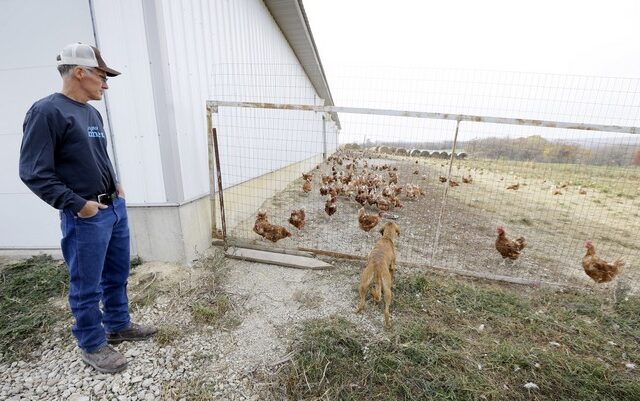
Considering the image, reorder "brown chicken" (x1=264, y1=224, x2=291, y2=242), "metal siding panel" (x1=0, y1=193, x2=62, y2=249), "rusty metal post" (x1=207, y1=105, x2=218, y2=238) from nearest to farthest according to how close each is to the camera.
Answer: "metal siding panel" (x1=0, y1=193, x2=62, y2=249)
"rusty metal post" (x1=207, y1=105, x2=218, y2=238)
"brown chicken" (x1=264, y1=224, x2=291, y2=242)

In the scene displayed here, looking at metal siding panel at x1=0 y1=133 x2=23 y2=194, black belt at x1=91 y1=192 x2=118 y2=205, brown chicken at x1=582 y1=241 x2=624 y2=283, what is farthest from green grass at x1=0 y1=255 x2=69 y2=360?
brown chicken at x1=582 y1=241 x2=624 y2=283

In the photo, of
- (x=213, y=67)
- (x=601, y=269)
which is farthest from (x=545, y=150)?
(x=213, y=67)

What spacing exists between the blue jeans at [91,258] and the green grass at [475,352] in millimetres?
1638

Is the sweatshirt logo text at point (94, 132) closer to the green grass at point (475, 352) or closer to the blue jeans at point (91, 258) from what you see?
the blue jeans at point (91, 258)

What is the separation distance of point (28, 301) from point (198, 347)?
7.69 ft

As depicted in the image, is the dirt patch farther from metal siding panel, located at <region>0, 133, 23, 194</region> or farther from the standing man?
metal siding panel, located at <region>0, 133, 23, 194</region>

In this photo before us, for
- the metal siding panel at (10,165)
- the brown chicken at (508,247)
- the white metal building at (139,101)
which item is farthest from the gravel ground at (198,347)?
the brown chicken at (508,247)

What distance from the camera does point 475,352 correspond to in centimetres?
262

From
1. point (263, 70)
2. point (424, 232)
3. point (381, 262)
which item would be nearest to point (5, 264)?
point (381, 262)

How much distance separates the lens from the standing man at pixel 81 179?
6.13 ft

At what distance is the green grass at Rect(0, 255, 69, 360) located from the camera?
2705 millimetres

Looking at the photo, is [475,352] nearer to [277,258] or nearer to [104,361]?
[277,258]

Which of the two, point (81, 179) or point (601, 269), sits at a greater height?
point (81, 179)

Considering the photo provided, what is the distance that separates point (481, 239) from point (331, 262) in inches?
135
